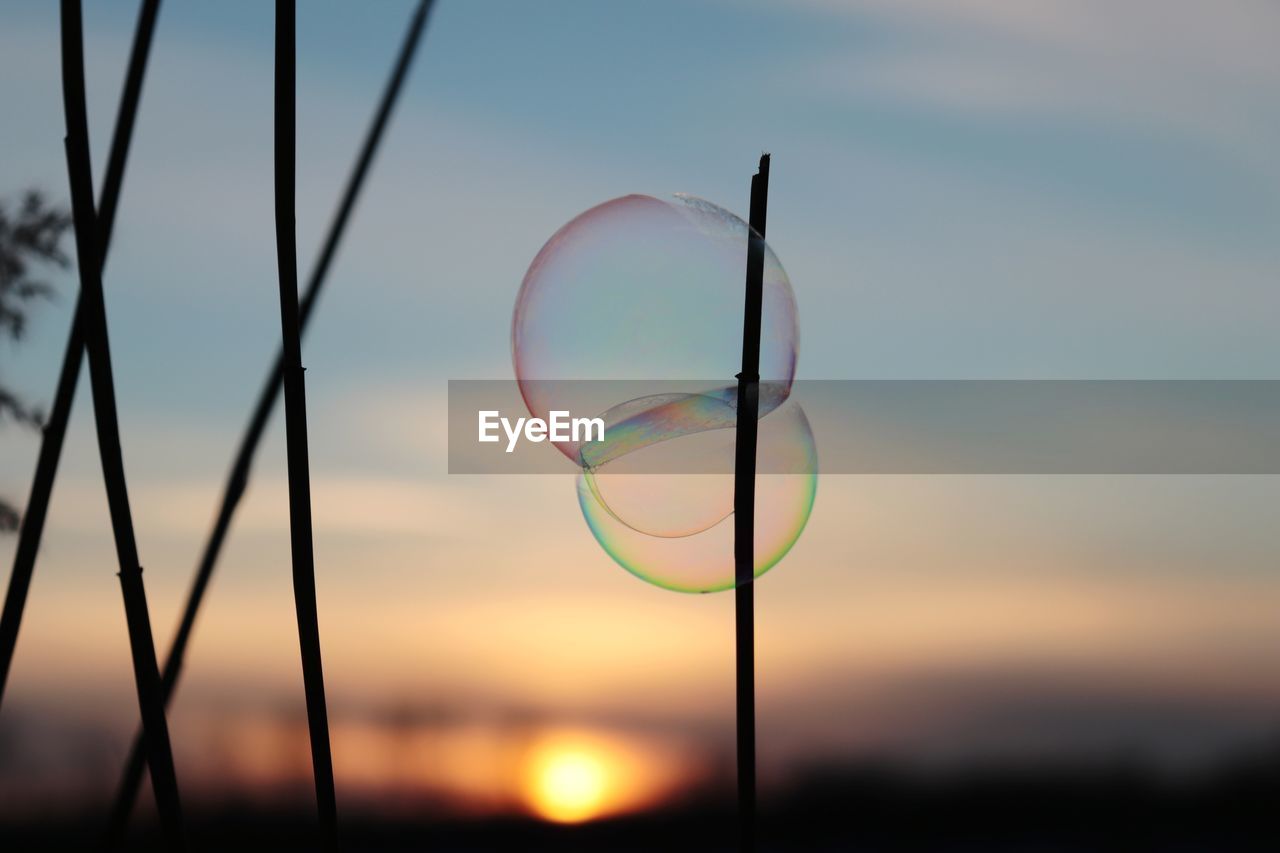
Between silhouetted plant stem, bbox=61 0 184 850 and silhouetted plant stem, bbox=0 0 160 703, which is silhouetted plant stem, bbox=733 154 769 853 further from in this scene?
silhouetted plant stem, bbox=0 0 160 703

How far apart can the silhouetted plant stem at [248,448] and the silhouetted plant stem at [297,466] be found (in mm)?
138

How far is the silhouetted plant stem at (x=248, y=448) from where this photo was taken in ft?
8.19

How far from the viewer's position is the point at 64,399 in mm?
2664

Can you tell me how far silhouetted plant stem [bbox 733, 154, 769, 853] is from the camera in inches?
90.2

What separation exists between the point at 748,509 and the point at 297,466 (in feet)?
2.64

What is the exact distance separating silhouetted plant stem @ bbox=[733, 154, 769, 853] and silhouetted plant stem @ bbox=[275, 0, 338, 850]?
73 cm

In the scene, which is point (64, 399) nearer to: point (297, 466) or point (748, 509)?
point (297, 466)

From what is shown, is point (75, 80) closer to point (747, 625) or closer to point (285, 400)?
point (285, 400)

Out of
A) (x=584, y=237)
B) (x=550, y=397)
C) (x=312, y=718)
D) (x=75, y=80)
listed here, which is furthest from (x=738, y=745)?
(x=584, y=237)

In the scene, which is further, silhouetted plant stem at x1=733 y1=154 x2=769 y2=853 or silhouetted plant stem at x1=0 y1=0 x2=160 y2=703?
silhouetted plant stem at x1=0 y1=0 x2=160 y2=703

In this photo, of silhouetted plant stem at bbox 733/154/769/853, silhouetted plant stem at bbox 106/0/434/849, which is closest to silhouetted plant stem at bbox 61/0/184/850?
silhouetted plant stem at bbox 106/0/434/849

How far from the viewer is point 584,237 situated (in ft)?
15.7

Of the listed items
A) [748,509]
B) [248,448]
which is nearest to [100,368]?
[248,448]

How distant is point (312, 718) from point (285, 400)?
1.87ft
